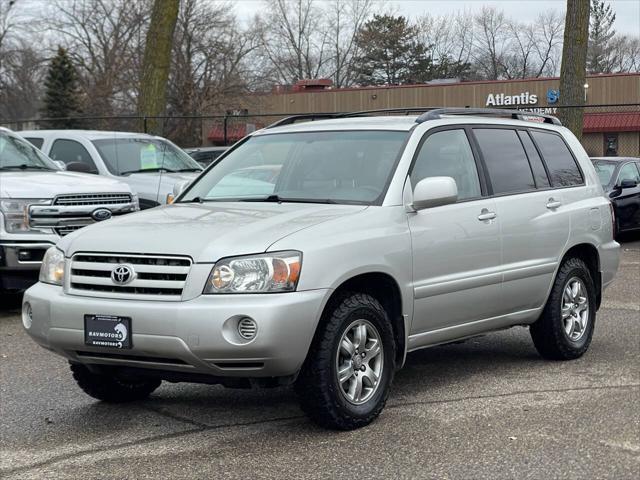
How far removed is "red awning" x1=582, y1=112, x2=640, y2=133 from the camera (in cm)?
4266

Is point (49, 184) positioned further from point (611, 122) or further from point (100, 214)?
point (611, 122)

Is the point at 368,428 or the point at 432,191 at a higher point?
the point at 432,191

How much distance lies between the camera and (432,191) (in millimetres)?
5820

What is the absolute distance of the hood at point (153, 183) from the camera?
12.7m

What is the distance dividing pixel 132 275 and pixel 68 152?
8780 mm

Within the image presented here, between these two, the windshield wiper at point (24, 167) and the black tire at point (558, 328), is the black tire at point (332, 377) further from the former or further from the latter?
the windshield wiper at point (24, 167)

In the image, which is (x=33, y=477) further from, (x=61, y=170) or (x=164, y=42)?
(x=164, y=42)

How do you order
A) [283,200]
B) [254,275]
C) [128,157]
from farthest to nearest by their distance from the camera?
[128,157]
[283,200]
[254,275]

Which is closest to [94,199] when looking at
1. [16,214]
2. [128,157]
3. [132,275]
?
[16,214]

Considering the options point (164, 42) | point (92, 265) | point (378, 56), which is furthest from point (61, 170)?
point (378, 56)

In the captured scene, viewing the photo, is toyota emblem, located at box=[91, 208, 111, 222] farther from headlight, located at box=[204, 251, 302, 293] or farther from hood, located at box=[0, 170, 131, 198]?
headlight, located at box=[204, 251, 302, 293]

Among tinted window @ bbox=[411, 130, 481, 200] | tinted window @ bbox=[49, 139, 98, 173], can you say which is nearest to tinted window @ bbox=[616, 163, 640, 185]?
tinted window @ bbox=[49, 139, 98, 173]

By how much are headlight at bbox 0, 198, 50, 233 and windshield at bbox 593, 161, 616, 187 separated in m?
10.8

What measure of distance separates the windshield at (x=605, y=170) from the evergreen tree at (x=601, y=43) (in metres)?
32.0
